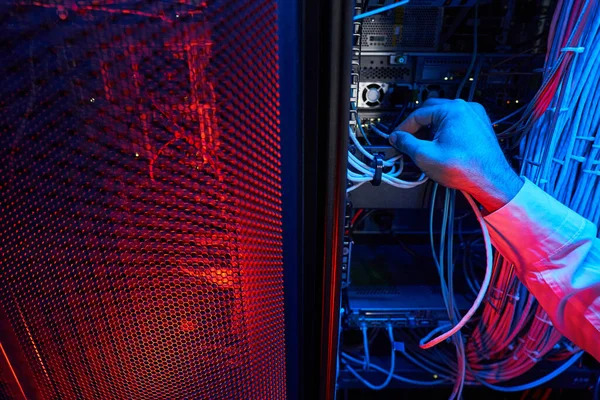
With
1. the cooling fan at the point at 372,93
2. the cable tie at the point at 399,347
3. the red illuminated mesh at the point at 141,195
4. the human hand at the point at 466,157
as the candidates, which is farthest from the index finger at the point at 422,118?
the cable tie at the point at 399,347

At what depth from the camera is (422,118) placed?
83 centimetres

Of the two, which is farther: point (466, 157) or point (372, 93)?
point (372, 93)

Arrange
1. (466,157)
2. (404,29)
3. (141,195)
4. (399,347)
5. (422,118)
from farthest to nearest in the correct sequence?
1. (399,347)
2. (404,29)
3. (422,118)
4. (466,157)
5. (141,195)

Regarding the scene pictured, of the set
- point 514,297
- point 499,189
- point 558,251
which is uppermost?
point 499,189

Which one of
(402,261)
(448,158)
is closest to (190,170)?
(448,158)

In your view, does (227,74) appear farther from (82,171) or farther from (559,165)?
(559,165)

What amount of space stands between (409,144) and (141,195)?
590 mm

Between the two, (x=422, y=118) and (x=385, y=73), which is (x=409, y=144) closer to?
(x=422, y=118)

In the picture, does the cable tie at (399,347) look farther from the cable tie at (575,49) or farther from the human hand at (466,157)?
the cable tie at (575,49)

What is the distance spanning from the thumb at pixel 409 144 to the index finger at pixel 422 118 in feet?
0.24

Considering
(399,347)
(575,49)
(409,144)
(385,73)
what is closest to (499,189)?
(409,144)

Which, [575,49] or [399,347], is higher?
[575,49]

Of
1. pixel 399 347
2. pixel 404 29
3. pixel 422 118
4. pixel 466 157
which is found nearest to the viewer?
pixel 466 157

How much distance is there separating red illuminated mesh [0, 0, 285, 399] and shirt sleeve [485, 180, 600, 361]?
0.60m
